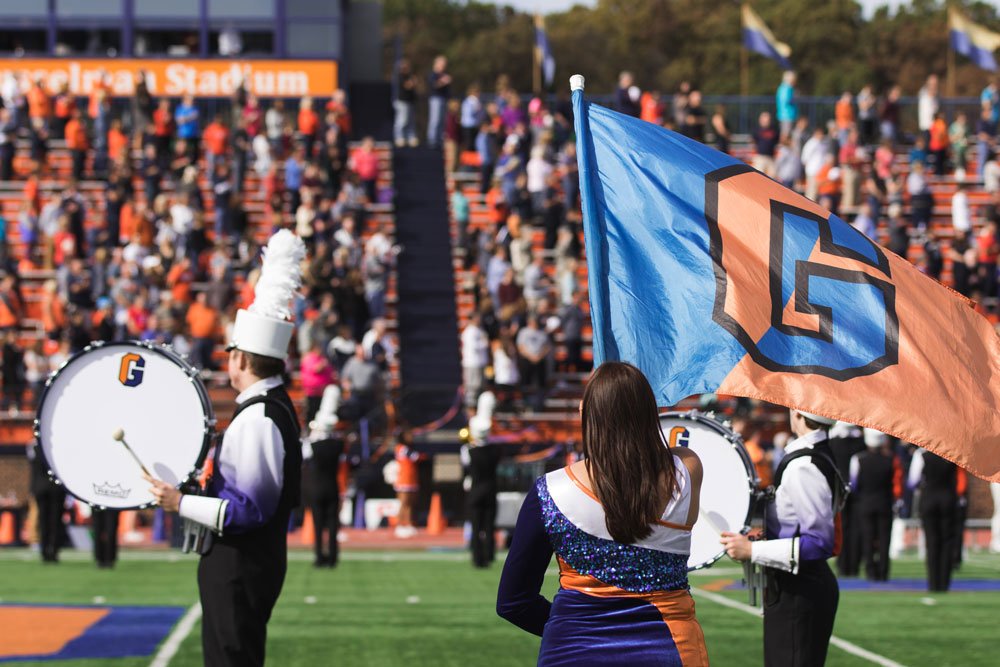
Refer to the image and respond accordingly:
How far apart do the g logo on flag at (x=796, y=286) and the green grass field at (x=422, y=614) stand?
4.94m

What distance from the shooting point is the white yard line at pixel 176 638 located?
9.92 metres

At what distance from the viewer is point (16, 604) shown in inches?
508

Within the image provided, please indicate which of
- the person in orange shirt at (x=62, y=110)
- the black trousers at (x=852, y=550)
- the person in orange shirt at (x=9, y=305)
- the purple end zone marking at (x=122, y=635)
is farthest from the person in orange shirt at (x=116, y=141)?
the purple end zone marking at (x=122, y=635)

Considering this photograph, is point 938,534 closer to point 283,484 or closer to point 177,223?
point 283,484

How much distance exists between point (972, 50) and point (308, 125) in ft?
52.0

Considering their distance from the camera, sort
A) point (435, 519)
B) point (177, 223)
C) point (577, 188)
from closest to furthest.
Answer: point (435, 519), point (177, 223), point (577, 188)

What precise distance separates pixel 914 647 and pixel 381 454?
40.7 ft

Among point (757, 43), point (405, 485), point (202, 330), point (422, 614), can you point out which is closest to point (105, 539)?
point (422, 614)

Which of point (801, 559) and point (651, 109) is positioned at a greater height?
point (651, 109)

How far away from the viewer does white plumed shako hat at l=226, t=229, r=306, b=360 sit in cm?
600

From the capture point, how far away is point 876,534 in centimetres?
1623

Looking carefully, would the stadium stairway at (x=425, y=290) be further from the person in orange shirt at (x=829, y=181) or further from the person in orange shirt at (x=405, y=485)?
the person in orange shirt at (x=829, y=181)

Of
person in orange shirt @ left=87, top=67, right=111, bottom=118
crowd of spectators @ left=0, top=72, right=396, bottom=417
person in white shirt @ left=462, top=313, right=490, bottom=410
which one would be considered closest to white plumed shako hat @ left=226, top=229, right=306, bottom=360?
crowd of spectators @ left=0, top=72, right=396, bottom=417

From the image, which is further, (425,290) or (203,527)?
(425,290)
